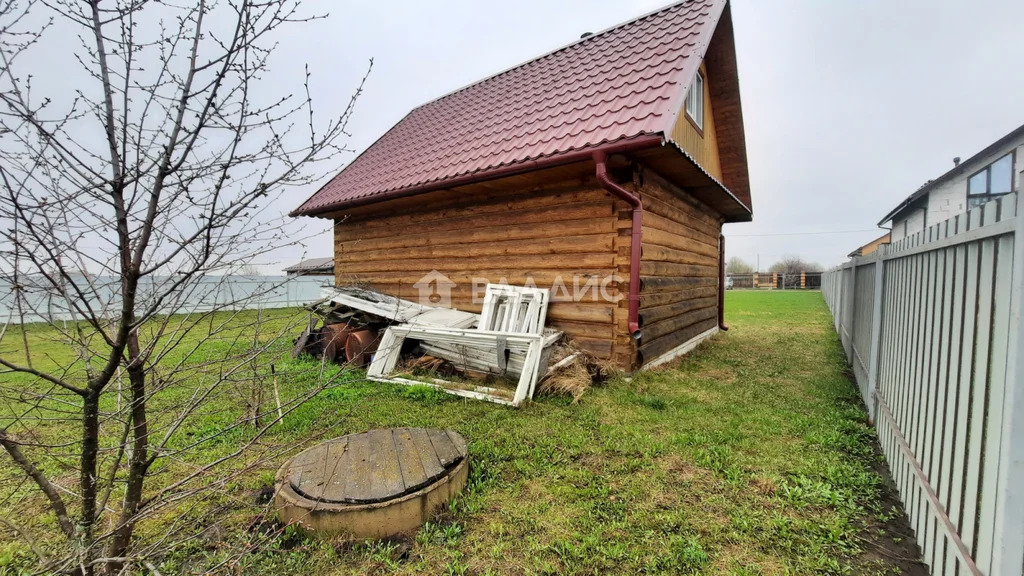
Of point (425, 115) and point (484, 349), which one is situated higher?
point (425, 115)

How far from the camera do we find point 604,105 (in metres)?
5.20

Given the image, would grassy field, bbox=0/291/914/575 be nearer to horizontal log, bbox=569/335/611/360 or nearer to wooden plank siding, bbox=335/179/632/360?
horizontal log, bbox=569/335/611/360

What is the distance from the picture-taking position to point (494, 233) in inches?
244

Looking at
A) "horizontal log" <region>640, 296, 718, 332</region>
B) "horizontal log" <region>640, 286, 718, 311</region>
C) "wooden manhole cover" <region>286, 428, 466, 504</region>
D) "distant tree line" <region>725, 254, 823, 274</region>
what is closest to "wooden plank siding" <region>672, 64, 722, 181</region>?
"horizontal log" <region>640, 286, 718, 311</region>

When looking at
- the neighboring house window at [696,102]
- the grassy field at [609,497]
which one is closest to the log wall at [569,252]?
the grassy field at [609,497]

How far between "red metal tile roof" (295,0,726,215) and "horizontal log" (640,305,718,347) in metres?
2.68

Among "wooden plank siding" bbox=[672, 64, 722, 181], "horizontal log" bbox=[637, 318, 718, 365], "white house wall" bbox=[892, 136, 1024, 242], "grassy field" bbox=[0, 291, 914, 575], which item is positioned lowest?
"grassy field" bbox=[0, 291, 914, 575]

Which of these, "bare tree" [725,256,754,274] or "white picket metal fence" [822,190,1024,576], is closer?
"white picket metal fence" [822,190,1024,576]

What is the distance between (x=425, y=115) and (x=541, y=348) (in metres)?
7.78

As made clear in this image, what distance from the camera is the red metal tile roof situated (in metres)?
4.83

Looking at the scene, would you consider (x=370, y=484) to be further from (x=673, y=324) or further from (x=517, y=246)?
(x=673, y=324)

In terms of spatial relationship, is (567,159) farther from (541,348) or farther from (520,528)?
(520,528)

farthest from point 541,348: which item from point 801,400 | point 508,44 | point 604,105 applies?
point 508,44

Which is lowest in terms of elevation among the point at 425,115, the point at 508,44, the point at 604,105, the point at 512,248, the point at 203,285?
the point at 203,285
